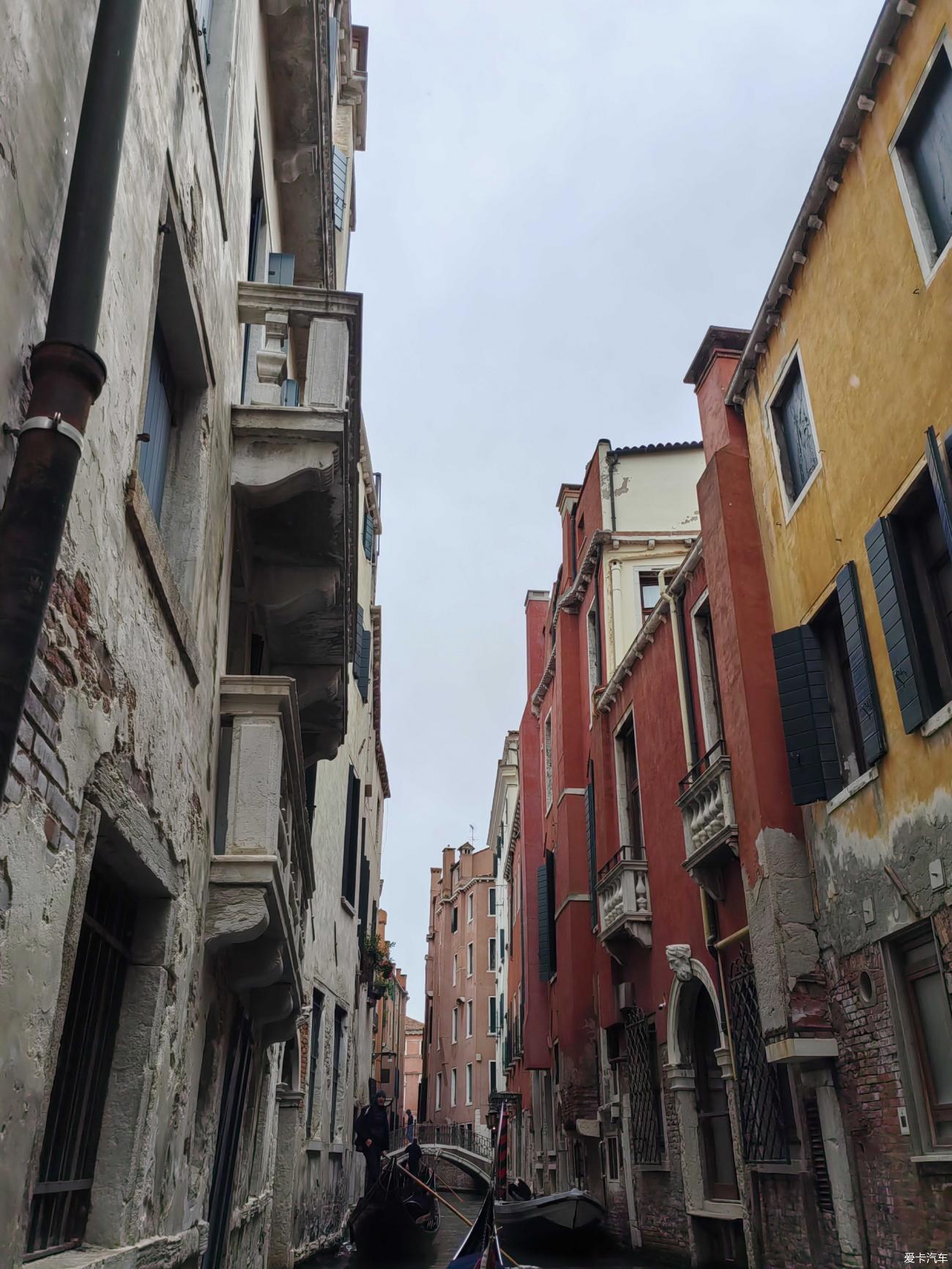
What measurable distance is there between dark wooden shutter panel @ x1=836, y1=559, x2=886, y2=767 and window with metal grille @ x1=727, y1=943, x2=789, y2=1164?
2686 mm

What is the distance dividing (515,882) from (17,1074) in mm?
27143

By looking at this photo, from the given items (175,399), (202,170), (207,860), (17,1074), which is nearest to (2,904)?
(17,1074)

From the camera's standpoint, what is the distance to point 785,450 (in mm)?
9062

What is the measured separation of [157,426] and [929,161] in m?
5.17

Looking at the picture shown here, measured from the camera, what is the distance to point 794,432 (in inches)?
351

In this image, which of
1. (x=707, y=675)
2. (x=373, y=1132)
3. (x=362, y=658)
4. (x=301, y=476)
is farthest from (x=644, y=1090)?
(x=301, y=476)

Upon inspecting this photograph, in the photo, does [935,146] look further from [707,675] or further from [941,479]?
[707,675]

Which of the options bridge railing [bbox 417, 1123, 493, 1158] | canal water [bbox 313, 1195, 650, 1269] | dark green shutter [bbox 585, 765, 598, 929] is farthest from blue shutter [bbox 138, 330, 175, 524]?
bridge railing [bbox 417, 1123, 493, 1158]

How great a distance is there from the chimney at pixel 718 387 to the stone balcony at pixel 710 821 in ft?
9.79

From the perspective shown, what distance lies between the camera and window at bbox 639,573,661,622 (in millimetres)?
16281

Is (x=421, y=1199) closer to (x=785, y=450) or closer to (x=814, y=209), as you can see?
(x=785, y=450)

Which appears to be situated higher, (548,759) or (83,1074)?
(548,759)

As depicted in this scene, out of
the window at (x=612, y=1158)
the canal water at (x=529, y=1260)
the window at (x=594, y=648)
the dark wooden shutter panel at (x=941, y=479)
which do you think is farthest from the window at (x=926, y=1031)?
the window at (x=594, y=648)

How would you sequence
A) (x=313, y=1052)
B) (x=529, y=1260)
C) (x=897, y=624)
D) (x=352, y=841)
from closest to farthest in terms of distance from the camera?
1. (x=897, y=624)
2. (x=313, y=1052)
3. (x=529, y=1260)
4. (x=352, y=841)
